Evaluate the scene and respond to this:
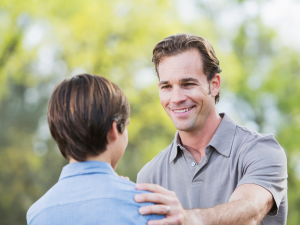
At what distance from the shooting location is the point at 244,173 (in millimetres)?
2574

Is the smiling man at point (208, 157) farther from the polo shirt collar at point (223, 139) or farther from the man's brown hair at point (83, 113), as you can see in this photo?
the man's brown hair at point (83, 113)

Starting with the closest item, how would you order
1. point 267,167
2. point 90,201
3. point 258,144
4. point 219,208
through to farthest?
1. point 90,201
2. point 219,208
3. point 267,167
4. point 258,144

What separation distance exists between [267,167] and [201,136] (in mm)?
733

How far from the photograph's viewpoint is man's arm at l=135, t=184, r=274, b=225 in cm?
166

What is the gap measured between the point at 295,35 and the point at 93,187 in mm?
17038

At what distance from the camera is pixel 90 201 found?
1.57 m

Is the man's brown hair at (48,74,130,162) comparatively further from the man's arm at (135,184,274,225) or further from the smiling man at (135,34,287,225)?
the smiling man at (135,34,287,225)

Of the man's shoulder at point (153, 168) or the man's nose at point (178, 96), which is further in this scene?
the man's shoulder at point (153, 168)

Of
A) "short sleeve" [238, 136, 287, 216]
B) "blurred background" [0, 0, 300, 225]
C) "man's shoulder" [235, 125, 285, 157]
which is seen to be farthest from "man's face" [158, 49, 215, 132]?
"blurred background" [0, 0, 300, 225]

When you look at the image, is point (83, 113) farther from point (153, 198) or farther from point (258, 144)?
point (258, 144)

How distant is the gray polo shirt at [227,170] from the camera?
8.11 ft

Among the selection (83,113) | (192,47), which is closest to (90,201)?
(83,113)

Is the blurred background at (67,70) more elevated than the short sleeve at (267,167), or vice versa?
the blurred background at (67,70)

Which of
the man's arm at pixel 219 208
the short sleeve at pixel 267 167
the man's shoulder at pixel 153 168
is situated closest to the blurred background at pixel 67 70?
the man's shoulder at pixel 153 168
